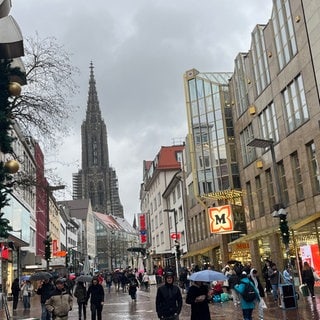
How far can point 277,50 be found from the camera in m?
30.4

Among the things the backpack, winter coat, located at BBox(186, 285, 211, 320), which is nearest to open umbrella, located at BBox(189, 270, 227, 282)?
winter coat, located at BBox(186, 285, 211, 320)

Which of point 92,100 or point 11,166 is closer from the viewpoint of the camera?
point 11,166

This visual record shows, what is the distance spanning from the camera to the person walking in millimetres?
9008

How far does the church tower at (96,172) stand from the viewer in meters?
167

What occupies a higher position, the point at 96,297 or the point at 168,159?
the point at 168,159

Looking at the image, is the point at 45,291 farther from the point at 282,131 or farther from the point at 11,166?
the point at 282,131

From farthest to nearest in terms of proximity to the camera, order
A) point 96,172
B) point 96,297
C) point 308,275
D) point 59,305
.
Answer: point 96,172 → point 308,275 → point 96,297 → point 59,305

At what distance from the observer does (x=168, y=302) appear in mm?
9031

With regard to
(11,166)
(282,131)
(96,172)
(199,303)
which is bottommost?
(199,303)

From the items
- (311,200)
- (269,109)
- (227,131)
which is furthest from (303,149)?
(227,131)

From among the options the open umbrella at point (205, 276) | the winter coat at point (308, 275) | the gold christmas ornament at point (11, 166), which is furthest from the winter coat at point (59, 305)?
the winter coat at point (308, 275)

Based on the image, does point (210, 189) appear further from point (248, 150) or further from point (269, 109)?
point (269, 109)

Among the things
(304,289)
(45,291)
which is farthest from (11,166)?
(304,289)

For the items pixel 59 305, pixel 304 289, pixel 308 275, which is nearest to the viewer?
pixel 59 305
